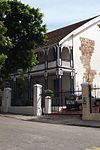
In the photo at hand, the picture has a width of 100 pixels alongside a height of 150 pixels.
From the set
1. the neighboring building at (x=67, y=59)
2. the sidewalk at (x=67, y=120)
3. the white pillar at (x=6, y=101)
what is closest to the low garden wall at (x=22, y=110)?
the white pillar at (x=6, y=101)

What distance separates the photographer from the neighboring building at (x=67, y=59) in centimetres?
3344

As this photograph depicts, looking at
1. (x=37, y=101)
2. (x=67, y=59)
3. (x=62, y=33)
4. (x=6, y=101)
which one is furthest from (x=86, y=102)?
(x=62, y=33)

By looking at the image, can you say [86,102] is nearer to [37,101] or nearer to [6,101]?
[37,101]

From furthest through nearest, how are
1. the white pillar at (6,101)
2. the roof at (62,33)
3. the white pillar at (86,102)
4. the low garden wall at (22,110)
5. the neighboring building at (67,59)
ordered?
the roof at (62,33), the neighboring building at (67,59), the white pillar at (6,101), the low garden wall at (22,110), the white pillar at (86,102)

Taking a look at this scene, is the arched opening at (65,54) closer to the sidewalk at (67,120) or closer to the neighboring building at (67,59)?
the neighboring building at (67,59)

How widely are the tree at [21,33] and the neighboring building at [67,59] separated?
662cm

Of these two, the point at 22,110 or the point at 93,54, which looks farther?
the point at 93,54

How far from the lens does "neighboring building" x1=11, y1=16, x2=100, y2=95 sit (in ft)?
110

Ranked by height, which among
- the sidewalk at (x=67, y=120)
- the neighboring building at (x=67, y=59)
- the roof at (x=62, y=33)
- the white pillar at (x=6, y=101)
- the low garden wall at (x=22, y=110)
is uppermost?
the roof at (x=62, y=33)

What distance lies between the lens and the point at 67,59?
34.8m

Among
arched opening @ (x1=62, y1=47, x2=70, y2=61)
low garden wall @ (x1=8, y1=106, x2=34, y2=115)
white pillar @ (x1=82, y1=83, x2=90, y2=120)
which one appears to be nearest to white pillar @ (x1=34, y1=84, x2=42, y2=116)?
A: low garden wall @ (x1=8, y1=106, x2=34, y2=115)

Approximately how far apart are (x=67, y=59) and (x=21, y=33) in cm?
979

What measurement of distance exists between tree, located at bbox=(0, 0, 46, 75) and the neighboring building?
261 inches

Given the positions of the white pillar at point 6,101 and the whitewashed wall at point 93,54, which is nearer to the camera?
the white pillar at point 6,101
